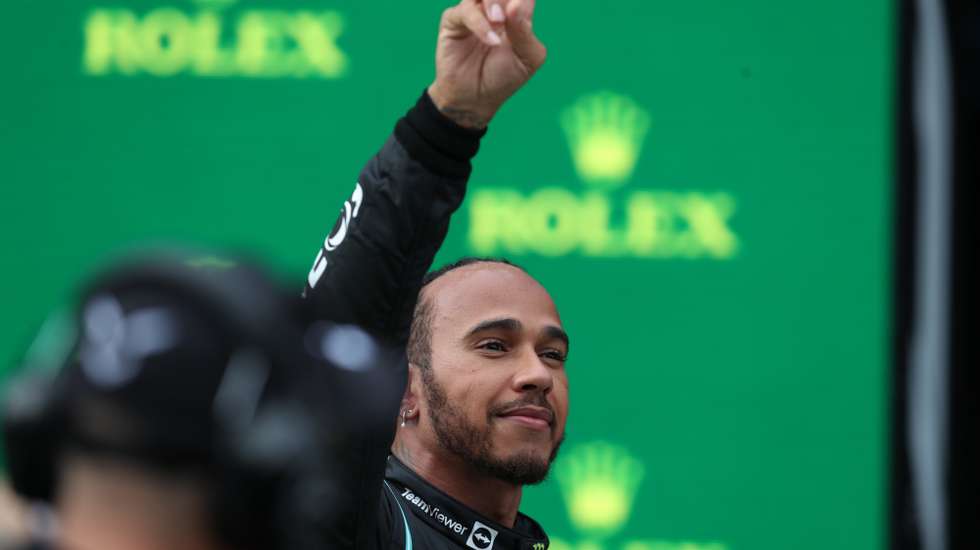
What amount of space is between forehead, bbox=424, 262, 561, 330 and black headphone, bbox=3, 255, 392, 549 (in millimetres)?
1517

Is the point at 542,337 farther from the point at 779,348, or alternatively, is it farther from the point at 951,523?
the point at 951,523

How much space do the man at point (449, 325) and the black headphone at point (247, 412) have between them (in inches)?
20.2

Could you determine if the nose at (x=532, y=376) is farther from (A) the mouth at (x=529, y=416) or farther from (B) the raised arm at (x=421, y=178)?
(B) the raised arm at (x=421, y=178)

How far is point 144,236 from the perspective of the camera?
8.42 feet

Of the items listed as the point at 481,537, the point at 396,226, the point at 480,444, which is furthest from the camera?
the point at 480,444

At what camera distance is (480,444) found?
218 centimetres

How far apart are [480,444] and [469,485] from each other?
6 centimetres

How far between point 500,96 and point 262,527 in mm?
731

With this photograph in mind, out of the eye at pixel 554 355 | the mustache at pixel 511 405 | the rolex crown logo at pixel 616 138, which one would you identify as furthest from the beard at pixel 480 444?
the rolex crown logo at pixel 616 138

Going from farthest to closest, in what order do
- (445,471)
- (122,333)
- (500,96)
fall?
(445,471) < (500,96) < (122,333)

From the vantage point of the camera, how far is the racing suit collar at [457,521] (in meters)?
2.07

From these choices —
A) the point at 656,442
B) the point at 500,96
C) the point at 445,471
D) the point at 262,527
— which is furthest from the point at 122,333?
the point at 656,442

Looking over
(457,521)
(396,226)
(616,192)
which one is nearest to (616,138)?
(616,192)

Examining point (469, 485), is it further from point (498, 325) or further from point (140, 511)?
point (140, 511)
